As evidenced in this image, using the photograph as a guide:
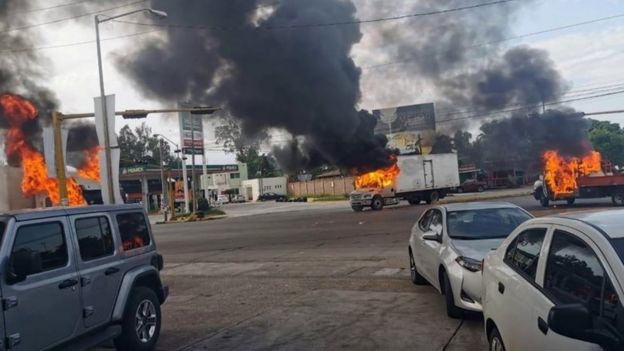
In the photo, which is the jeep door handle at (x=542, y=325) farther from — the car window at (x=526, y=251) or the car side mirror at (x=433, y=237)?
the car side mirror at (x=433, y=237)

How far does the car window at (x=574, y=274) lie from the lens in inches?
113

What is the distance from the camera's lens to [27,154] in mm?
25078

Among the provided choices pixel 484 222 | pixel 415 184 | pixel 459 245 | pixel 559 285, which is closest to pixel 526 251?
pixel 559 285

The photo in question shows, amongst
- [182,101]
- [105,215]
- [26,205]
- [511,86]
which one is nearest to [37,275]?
[105,215]

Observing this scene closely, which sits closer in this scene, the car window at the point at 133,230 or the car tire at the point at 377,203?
the car window at the point at 133,230

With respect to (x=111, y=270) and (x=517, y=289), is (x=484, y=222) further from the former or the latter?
(x=111, y=270)

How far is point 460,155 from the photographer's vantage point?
244 ft

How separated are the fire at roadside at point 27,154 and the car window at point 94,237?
19992 mm

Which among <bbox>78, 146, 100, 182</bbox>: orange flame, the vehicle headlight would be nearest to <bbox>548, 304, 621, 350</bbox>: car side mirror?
the vehicle headlight

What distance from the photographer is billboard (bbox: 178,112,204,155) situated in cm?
4847

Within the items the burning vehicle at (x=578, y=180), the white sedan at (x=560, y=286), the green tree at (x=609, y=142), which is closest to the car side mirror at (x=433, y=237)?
the white sedan at (x=560, y=286)

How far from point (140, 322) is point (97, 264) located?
0.96 m

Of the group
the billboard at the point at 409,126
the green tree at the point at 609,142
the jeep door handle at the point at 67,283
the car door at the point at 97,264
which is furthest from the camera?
the green tree at the point at 609,142

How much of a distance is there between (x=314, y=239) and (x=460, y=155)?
59.2m
